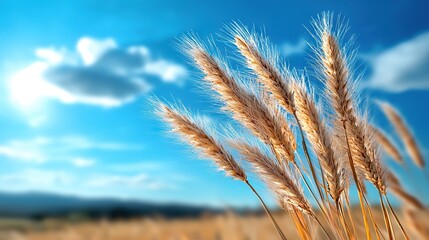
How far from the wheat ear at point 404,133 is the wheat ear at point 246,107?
1527 millimetres

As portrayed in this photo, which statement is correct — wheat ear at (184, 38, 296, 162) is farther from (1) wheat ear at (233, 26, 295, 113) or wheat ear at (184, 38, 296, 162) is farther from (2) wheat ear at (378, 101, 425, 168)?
(2) wheat ear at (378, 101, 425, 168)

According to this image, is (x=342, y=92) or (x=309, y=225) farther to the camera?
(x=309, y=225)

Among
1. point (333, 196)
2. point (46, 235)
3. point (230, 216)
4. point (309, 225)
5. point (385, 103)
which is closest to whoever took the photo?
point (333, 196)

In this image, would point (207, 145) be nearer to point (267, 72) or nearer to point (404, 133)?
point (267, 72)

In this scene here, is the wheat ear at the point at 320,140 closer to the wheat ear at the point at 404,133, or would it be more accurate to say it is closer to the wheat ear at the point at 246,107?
the wheat ear at the point at 246,107

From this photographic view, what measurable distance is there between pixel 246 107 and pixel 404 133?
1848 millimetres

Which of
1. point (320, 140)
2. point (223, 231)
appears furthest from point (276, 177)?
point (223, 231)

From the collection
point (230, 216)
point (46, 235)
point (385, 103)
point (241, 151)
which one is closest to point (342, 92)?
point (241, 151)

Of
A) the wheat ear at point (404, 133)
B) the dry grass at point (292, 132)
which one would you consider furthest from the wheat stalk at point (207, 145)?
the wheat ear at point (404, 133)

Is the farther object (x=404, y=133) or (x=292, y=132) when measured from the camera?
(x=404, y=133)

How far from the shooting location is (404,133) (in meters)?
2.85

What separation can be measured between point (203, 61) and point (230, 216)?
1.87 m

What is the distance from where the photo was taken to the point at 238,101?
4.23ft

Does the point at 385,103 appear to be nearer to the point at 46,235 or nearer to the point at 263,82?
the point at 263,82
